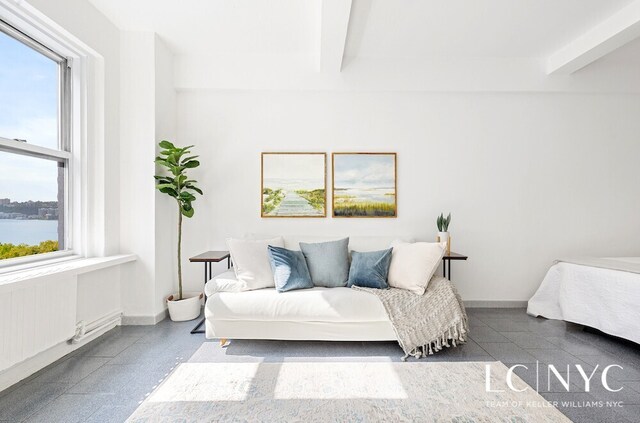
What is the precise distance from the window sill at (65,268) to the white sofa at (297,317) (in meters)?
1.00

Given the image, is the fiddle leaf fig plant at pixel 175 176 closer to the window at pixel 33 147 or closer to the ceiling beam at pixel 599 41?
the window at pixel 33 147

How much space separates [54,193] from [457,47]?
13.7 ft

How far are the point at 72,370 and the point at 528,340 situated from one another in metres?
3.71

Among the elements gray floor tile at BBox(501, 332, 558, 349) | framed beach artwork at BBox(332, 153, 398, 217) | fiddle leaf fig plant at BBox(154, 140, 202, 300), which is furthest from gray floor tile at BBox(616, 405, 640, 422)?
fiddle leaf fig plant at BBox(154, 140, 202, 300)

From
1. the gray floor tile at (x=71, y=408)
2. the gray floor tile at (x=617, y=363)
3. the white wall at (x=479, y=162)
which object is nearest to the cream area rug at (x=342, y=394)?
the gray floor tile at (x=71, y=408)

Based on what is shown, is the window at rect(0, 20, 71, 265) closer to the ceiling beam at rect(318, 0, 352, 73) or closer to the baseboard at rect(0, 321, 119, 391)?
the baseboard at rect(0, 321, 119, 391)

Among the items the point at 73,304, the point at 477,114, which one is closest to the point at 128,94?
the point at 73,304

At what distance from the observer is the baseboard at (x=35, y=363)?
2.08 meters

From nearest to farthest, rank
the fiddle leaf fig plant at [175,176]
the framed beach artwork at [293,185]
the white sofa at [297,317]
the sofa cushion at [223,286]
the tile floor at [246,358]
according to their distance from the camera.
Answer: the tile floor at [246,358], the white sofa at [297,317], the sofa cushion at [223,286], the fiddle leaf fig plant at [175,176], the framed beach artwork at [293,185]

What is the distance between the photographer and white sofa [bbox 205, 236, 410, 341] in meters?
2.68

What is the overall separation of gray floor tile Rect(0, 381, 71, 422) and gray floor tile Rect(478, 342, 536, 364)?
3115 mm

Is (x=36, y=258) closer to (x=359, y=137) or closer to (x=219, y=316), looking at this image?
(x=219, y=316)

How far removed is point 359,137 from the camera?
3.83m

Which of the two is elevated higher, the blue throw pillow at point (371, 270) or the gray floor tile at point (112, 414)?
the blue throw pillow at point (371, 270)
